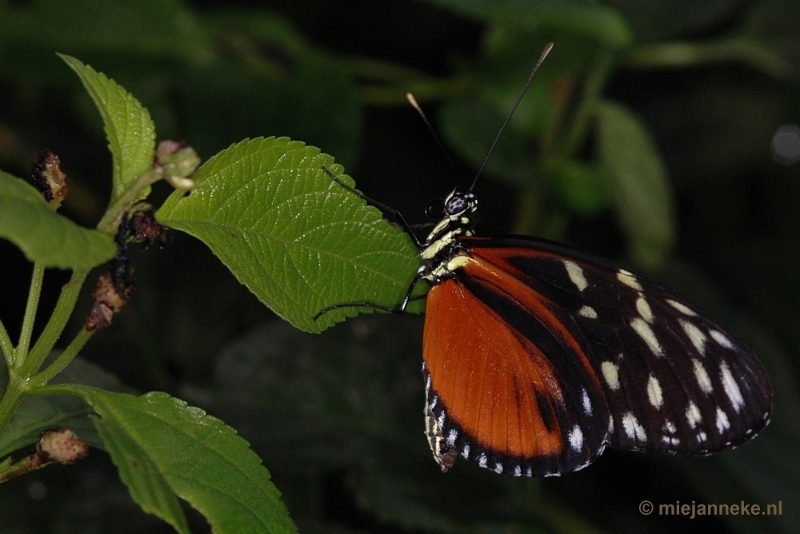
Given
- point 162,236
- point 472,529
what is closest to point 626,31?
point 472,529

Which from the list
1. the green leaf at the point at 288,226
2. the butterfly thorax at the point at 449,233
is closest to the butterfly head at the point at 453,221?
the butterfly thorax at the point at 449,233

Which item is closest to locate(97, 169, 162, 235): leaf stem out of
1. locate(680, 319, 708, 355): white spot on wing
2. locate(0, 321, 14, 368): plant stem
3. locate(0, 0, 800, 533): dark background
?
locate(0, 321, 14, 368): plant stem

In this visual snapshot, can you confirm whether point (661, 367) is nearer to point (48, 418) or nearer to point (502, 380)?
point (502, 380)

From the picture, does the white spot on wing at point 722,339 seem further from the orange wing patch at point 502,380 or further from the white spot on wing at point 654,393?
the orange wing patch at point 502,380

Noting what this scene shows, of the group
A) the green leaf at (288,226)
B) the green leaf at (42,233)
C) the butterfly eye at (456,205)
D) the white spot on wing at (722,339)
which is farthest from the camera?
the butterfly eye at (456,205)

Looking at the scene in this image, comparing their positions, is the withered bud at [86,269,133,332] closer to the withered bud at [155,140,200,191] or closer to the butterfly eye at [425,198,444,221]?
the withered bud at [155,140,200,191]
